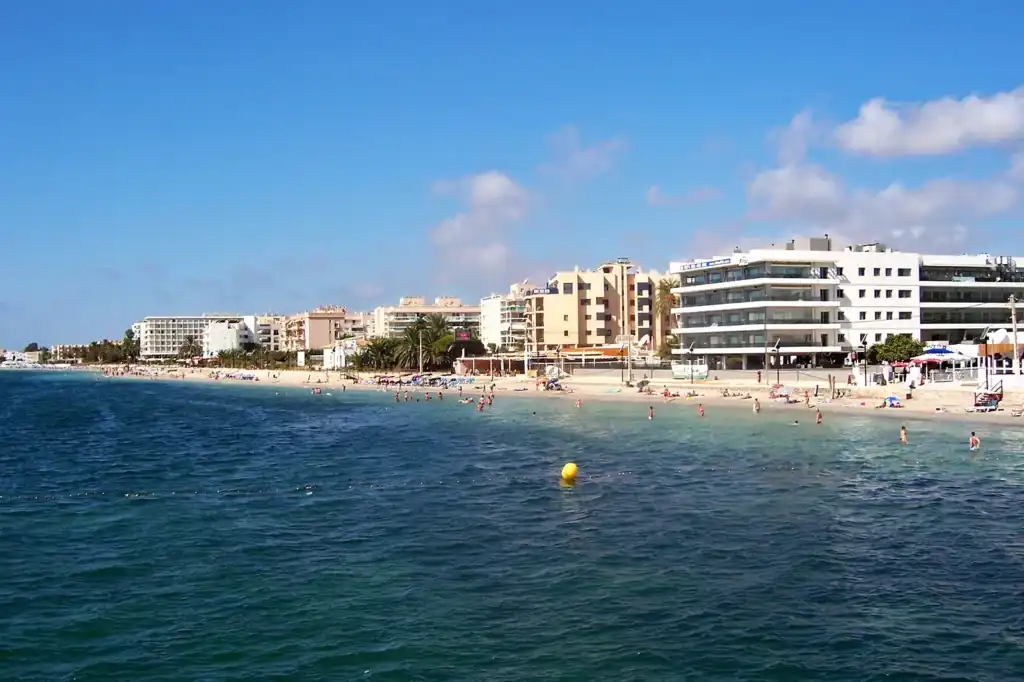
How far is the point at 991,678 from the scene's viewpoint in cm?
1620

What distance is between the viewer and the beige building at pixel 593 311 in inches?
5527

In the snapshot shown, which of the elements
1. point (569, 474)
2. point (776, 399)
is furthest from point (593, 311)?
point (569, 474)

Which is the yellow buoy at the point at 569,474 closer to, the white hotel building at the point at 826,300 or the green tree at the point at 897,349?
the white hotel building at the point at 826,300

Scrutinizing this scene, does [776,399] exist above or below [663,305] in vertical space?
below

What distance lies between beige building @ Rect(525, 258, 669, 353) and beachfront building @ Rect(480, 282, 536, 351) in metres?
5.73

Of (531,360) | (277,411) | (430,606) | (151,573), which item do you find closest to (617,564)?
(430,606)

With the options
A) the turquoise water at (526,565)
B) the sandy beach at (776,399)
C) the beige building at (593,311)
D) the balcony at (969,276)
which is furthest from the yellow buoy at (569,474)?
the beige building at (593,311)

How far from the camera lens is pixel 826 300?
9600 cm

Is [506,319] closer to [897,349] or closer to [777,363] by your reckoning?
[777,363]

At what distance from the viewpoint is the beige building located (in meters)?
140

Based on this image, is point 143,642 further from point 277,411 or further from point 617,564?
point 277,411

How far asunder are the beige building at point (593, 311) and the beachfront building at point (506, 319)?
5.73 metres

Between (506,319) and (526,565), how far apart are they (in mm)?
137672

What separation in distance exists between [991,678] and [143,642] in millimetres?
16143
